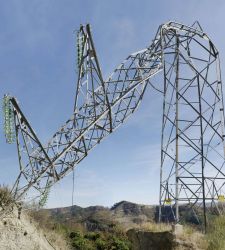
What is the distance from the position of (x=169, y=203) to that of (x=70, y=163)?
4718 mm

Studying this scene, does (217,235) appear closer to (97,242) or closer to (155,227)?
(155,227)

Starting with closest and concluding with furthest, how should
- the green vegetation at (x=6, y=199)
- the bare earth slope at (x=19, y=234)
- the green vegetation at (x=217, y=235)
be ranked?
the green vegetation at (x=217, y=235) < the green vegetation at (x=6, y=199) < the bare earth slope at (x=19, y=234)

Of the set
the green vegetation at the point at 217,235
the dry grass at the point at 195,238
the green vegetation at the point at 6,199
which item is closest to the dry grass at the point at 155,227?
the dry grass at the point at 195,238

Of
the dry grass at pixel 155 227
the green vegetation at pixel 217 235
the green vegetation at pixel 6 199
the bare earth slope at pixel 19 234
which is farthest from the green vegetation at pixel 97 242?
the green vegetation at pixel 217 235

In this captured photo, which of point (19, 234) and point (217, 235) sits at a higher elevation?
point (19, 234)

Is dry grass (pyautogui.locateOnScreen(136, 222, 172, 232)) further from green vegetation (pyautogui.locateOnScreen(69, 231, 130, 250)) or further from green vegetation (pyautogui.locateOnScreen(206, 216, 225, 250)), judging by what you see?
green vegetation (pyautogui.locateOnScreen(69, 231, 130, 250))

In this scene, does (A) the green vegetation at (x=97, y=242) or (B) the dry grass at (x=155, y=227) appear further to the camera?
(A) the green vegetation at (x=97, y=242)

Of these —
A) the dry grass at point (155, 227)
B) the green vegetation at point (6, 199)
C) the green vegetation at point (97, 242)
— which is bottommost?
the green vegetation at point (97, 242)

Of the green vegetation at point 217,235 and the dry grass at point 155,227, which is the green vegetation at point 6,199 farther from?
the green vegetation at point 217,235

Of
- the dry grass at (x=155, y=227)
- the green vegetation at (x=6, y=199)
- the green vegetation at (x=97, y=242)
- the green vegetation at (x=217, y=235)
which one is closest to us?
the green vegetation at (x=217, y=235)

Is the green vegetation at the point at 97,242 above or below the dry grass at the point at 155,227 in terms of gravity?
below

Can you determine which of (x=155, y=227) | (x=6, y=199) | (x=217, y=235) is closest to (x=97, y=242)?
(x=6, y=199)

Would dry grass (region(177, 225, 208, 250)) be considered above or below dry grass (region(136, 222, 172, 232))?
below

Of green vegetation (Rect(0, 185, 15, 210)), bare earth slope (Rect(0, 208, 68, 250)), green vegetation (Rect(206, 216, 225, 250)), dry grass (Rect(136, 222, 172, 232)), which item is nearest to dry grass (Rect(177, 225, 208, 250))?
green vegetation (Rect(206, 216, 225, 250))
